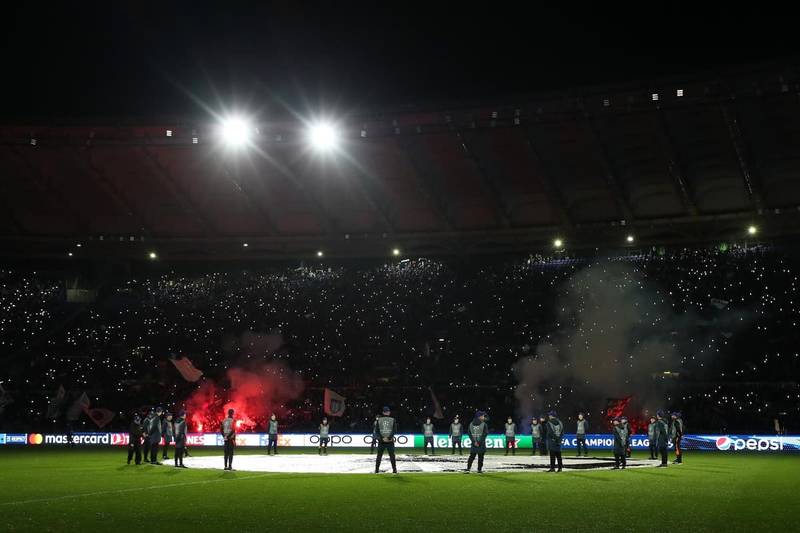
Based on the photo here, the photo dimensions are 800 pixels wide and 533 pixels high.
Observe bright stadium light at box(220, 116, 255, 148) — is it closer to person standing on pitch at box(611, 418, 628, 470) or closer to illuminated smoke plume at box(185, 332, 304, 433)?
illuminated smoke plume at box(185, 332, 304, 433)

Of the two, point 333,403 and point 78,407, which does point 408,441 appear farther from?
point 78,407

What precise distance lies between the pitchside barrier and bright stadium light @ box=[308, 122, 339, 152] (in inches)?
560

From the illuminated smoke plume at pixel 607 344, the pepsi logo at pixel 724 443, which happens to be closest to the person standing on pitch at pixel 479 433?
the pepsi logo at pixel 724 443

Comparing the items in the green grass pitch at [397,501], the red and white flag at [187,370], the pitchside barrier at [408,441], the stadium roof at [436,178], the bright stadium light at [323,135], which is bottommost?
the green grass pitch at [397,501]

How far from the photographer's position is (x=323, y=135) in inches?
1444

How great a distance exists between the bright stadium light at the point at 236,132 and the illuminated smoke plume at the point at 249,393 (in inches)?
633

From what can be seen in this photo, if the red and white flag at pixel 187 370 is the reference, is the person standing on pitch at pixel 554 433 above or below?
below

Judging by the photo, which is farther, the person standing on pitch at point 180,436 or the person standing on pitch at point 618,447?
the person standing on pitch at point 618,447

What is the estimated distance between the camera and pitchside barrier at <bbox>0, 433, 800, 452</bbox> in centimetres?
4003

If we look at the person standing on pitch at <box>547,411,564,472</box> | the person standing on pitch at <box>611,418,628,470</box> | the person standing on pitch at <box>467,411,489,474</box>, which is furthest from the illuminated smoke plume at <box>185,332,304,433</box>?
the person standing on pitch at <box>547,411,564,472</box>

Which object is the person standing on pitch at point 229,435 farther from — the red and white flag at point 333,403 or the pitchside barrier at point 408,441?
the red and white flag at point 333,403

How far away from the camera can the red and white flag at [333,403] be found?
45281 millimetres

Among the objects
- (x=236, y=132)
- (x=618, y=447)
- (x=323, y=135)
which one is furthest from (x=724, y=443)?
(x=236, y=132)

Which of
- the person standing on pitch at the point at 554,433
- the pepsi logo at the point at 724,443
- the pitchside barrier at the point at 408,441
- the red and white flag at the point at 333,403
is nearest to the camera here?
the person standing on pitch at the point at 554,433
